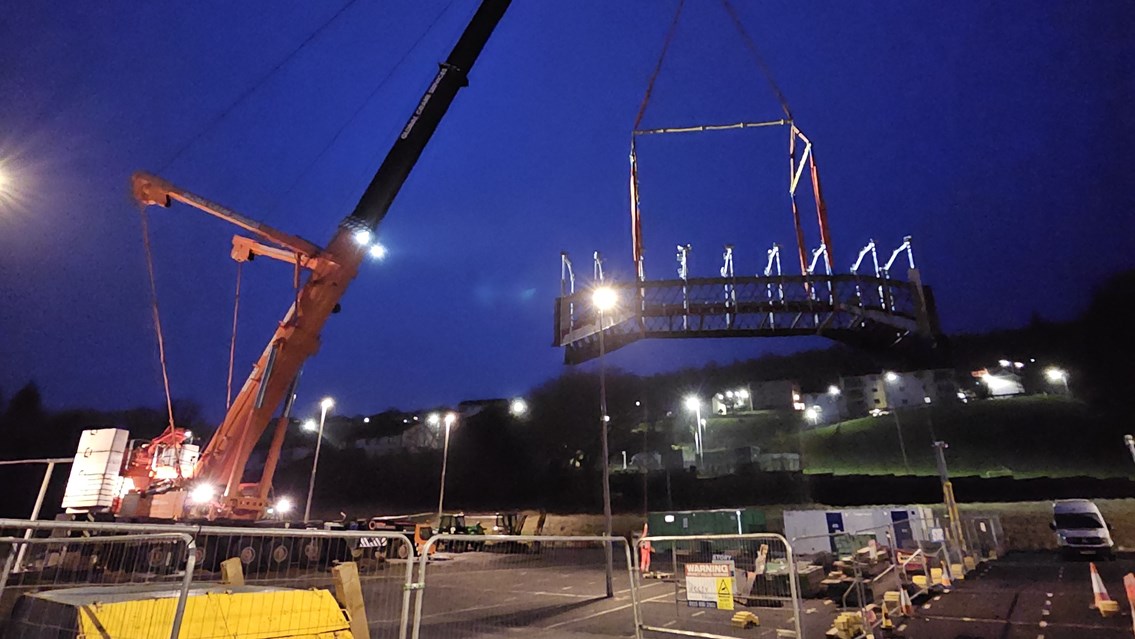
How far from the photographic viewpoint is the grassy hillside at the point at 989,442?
62375mm

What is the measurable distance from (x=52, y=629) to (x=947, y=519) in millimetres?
24040

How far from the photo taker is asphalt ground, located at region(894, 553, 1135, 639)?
10055 mm

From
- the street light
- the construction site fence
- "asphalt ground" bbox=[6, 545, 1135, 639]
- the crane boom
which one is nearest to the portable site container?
"asphalt ground" bbox=[6, 545, 1135, 639]

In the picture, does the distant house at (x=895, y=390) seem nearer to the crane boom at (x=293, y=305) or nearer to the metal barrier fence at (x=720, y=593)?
the metal barrier fence at (x=720, y=593)

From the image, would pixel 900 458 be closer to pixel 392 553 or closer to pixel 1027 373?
pixel 1027 373

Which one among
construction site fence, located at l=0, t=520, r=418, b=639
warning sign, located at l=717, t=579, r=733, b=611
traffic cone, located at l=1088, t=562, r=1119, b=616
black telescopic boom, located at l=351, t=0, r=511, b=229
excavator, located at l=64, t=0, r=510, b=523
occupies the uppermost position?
black telescopic boom, located at l=351, t=0, r=511, b=229

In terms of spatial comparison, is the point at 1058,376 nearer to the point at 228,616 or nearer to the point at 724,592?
the point at 724,592

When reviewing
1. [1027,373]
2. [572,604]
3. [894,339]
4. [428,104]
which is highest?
[1027,373]

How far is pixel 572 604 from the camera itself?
14.7m

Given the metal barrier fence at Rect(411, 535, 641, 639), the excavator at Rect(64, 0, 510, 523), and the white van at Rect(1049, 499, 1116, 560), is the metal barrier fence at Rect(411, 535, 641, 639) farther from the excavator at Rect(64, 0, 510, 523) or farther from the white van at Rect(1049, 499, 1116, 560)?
the white van at Rect(1049, 499, 1116, 560)

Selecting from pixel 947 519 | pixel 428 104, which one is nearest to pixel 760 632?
pixel 947 519

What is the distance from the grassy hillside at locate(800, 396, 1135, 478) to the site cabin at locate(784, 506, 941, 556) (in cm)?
4435

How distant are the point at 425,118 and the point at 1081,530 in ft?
99.3

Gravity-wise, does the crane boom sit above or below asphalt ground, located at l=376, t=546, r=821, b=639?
above
